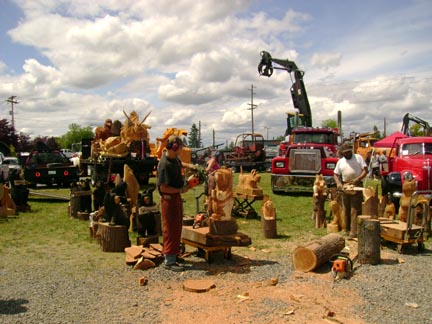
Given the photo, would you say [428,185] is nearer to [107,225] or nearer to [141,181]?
[107,225]

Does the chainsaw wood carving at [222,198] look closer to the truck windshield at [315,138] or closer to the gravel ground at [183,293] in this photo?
the gravel ground at [183,293]

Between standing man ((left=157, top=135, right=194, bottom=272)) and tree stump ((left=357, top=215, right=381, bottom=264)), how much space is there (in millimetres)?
2405

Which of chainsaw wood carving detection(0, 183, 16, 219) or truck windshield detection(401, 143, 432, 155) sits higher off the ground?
truck windshield detection(401, 143, 432, 155)

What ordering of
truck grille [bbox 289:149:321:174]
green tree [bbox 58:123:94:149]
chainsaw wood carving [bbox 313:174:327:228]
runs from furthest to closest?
green tree [bbox 58:123:94:149] < truck grille [bbox 289:149:321:174] < chainsaw wood carving [bbox 313:174:327:228]

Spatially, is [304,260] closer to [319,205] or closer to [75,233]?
[319,205]

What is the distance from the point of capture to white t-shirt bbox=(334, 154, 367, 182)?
741 cm

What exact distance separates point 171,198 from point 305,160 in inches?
317

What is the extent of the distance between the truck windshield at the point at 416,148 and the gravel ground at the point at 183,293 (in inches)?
202

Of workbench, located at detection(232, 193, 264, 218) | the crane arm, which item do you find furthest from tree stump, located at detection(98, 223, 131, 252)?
the crane arm

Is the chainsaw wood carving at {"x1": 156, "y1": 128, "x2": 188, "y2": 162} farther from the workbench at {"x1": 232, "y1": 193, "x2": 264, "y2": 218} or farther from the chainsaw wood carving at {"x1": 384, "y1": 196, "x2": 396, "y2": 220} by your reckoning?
the chainsaw wood carving at {"x1": 384, "y1": 196, "x2": 396, "y2": 220}

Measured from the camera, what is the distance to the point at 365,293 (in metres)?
4.52

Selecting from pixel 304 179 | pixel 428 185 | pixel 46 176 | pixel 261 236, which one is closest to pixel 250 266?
pixel 261 236

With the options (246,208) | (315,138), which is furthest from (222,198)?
(315,138)

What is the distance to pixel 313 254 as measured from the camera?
522cm
